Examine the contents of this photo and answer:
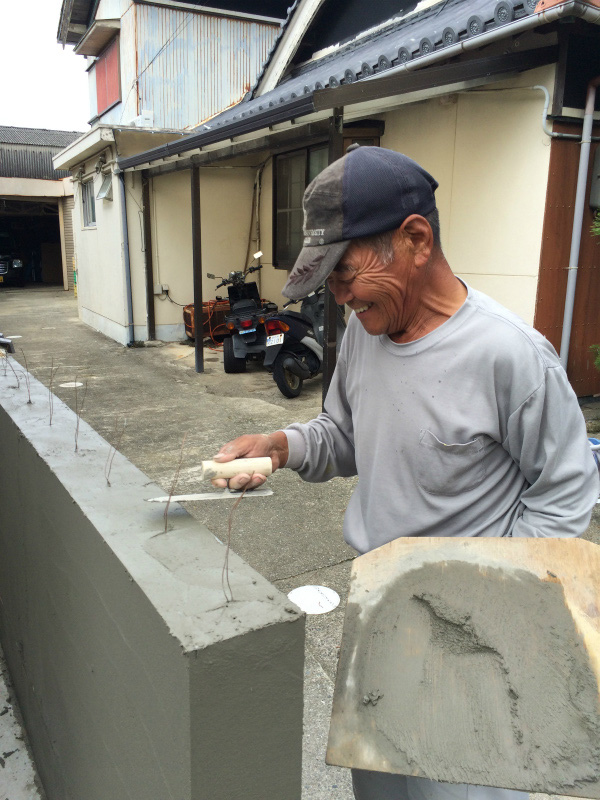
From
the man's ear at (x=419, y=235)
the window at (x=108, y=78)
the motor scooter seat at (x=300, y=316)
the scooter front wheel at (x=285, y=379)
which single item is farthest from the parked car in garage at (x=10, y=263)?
the man's ear at (x=419, y=235)

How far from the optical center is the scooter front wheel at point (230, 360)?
853cm

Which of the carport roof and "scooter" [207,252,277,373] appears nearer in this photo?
the carport roof

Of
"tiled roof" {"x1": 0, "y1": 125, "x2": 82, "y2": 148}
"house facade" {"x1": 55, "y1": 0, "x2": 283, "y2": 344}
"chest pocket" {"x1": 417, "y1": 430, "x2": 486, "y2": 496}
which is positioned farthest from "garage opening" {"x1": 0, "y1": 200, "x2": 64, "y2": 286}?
"chest pocket" {"x1": 417, "y1": 430, "x2": 486, "y2": 496}

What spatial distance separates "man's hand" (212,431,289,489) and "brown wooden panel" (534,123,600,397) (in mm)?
4134

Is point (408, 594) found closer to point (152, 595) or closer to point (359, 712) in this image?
point (359, 712)

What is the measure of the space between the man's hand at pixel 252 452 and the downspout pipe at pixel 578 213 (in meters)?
4.29

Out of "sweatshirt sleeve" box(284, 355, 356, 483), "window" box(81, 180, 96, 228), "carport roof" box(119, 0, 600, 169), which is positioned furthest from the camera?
"window" box(81, 180, 96, 228)

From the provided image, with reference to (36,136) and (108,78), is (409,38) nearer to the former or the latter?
(108,78)

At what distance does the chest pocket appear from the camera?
135cm

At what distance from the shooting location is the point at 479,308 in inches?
53.5

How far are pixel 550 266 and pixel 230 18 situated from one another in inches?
442

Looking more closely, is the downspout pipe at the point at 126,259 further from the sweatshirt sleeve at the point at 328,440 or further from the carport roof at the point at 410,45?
the sweatshirt sleeve at the point at 328,440

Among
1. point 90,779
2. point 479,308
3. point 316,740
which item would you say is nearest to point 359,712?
point 479,308

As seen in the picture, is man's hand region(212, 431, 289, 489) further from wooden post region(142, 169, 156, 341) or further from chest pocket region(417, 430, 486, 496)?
wooden post region(142, 169, 156, 341)
